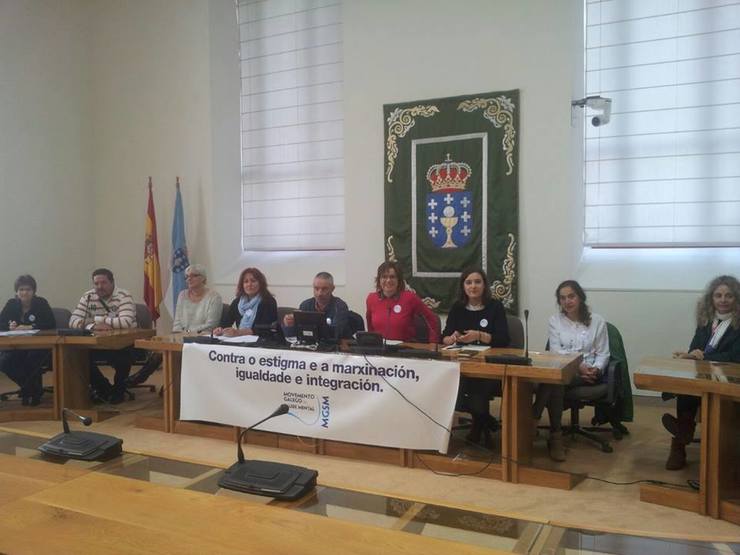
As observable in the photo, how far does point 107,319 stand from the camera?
492 cm

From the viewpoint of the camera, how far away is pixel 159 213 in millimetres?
7039

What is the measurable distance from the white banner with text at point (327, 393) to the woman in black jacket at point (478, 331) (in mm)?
490

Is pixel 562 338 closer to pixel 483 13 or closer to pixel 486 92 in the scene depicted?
pixel 486 92

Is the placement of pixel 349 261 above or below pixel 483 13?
below

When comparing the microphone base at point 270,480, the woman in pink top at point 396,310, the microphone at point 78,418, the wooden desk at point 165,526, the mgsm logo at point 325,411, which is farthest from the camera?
the woman in pink top at point 396,310

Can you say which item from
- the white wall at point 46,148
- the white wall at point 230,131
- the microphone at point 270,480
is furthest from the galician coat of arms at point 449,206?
the white wall at point 46,148

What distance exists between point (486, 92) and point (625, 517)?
12.0 feet

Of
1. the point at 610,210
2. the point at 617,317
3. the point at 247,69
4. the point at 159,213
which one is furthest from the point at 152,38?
the point at 617,317

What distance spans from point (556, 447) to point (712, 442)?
0.97m

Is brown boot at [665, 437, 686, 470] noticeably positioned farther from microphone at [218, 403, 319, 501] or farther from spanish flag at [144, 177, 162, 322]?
spanish flag at [144, 177, 162, 322]

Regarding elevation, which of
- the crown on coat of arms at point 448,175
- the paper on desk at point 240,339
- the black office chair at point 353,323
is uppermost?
the crown on coat of arms at point 448,175

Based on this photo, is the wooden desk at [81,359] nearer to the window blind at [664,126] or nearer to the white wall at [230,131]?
the white wall at [230,131]

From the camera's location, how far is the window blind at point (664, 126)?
4.93 meters

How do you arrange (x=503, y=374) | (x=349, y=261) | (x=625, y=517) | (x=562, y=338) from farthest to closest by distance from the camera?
(x=349, y=261) → (x=562, y=338) → (x=503, y=374) → (x=625, y=517)
